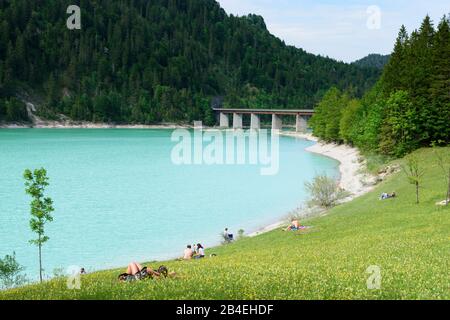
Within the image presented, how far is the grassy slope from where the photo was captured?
14375mm

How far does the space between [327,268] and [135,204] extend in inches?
1763

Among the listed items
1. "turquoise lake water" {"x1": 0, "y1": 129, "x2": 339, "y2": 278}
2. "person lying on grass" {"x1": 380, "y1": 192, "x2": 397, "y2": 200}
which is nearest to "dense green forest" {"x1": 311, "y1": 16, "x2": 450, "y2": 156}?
"turquoise lake water" {"x1": 0, "y1": 129, "x2": 339, "y2": 278}

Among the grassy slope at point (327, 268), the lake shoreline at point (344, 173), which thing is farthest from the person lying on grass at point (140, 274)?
the lake shoreline at point (344, 173)

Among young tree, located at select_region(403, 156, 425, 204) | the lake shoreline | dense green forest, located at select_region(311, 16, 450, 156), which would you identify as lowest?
the lake shoreline

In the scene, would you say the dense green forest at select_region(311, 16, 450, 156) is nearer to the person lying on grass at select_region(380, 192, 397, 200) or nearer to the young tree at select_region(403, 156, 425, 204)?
the young tree at select_region(403, 156, 425, 204)

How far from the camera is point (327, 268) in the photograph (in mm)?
19344

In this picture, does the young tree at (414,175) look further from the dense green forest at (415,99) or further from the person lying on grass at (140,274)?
the person lying on grass at (140,274)

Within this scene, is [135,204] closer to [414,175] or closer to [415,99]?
[414,175]

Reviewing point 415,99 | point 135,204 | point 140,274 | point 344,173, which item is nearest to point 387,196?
point 135,204

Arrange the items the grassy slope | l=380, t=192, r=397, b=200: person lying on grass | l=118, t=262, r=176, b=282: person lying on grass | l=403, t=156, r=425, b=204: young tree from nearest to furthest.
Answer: the grassy slope, l=118, t=262, r=176, b=282: person lying on grass, l=403, t=156, r=425, b=204: young tree, l=380, t=192, r=397, b=200: person lying on grass

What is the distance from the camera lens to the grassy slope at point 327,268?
14.4 meters

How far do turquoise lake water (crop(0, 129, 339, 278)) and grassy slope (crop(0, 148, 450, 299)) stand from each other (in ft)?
34.5
